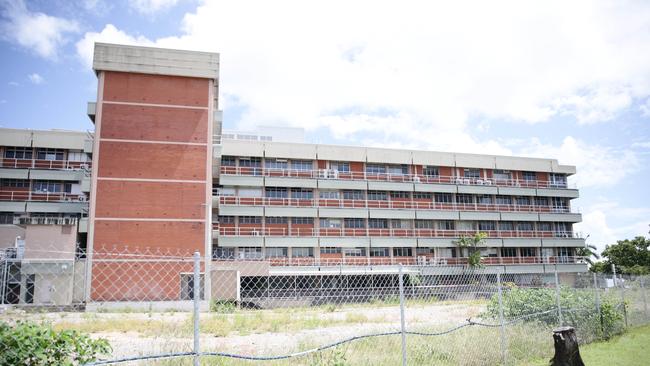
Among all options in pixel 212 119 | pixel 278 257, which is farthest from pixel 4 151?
pixel 278 257

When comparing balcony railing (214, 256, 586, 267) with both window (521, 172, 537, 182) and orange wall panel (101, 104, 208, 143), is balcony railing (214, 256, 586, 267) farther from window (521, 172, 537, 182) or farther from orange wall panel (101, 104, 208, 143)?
orange wall panel (101, 104, 208, 143)

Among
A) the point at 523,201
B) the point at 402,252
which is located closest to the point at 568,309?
the point at 402,252

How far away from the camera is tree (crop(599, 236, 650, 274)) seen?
5946 centimetres

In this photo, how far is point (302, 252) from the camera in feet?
157

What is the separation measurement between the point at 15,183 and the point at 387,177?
35.3m

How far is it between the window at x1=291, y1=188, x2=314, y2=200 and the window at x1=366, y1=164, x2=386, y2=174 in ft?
22.4

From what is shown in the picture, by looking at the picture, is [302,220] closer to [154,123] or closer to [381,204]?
[381,204]

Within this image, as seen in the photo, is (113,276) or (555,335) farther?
(113,276)

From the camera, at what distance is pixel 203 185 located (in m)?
37.9

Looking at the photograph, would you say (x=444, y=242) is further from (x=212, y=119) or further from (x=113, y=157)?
(x=113, y=157)

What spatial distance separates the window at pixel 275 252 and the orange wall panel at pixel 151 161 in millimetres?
11671

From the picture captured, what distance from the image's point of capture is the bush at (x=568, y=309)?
14.2 metres

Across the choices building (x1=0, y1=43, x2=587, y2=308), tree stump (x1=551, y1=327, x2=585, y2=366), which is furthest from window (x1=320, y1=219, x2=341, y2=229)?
tree stump (x1=551, y1=327, x2=585, y2=366)

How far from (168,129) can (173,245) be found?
889cm
